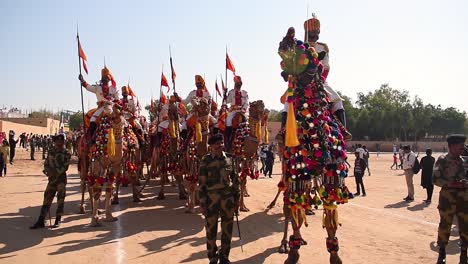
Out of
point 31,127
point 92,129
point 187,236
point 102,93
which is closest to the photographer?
point 187,236

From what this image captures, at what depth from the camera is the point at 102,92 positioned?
1148 centimetres

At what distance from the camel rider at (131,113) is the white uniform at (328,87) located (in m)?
8.71

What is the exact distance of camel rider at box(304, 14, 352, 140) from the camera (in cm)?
696

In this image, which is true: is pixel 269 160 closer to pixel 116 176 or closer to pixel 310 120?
pixel 116 176

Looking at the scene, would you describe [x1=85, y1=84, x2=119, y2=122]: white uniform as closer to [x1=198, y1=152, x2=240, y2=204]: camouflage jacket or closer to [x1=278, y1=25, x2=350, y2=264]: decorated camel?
[x1=198, y1=152, x2=240, y2=204]: camouflage jacket

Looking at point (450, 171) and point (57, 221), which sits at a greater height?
point (450, 171)

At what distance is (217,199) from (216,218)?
0.31 meters

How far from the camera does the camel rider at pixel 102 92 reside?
1062 centimetres

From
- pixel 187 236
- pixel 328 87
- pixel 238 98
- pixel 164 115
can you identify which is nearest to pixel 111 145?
pixel 187 236

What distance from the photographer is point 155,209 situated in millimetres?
12141

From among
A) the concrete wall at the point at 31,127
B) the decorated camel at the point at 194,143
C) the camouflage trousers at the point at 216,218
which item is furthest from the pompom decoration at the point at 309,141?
the concrete wall at the point at 31,127

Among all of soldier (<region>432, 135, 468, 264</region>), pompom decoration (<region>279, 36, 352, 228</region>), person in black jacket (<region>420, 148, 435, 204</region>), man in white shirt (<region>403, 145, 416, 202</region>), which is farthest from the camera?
man in white shirt (<region>403, 145, 416, 202</region>)

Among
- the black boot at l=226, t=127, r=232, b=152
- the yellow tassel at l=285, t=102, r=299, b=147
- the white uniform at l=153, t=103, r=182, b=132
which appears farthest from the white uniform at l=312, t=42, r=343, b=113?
the white uniform at l=153, t=103, r=182, b=132

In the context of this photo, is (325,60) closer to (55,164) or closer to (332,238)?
(332,238)
